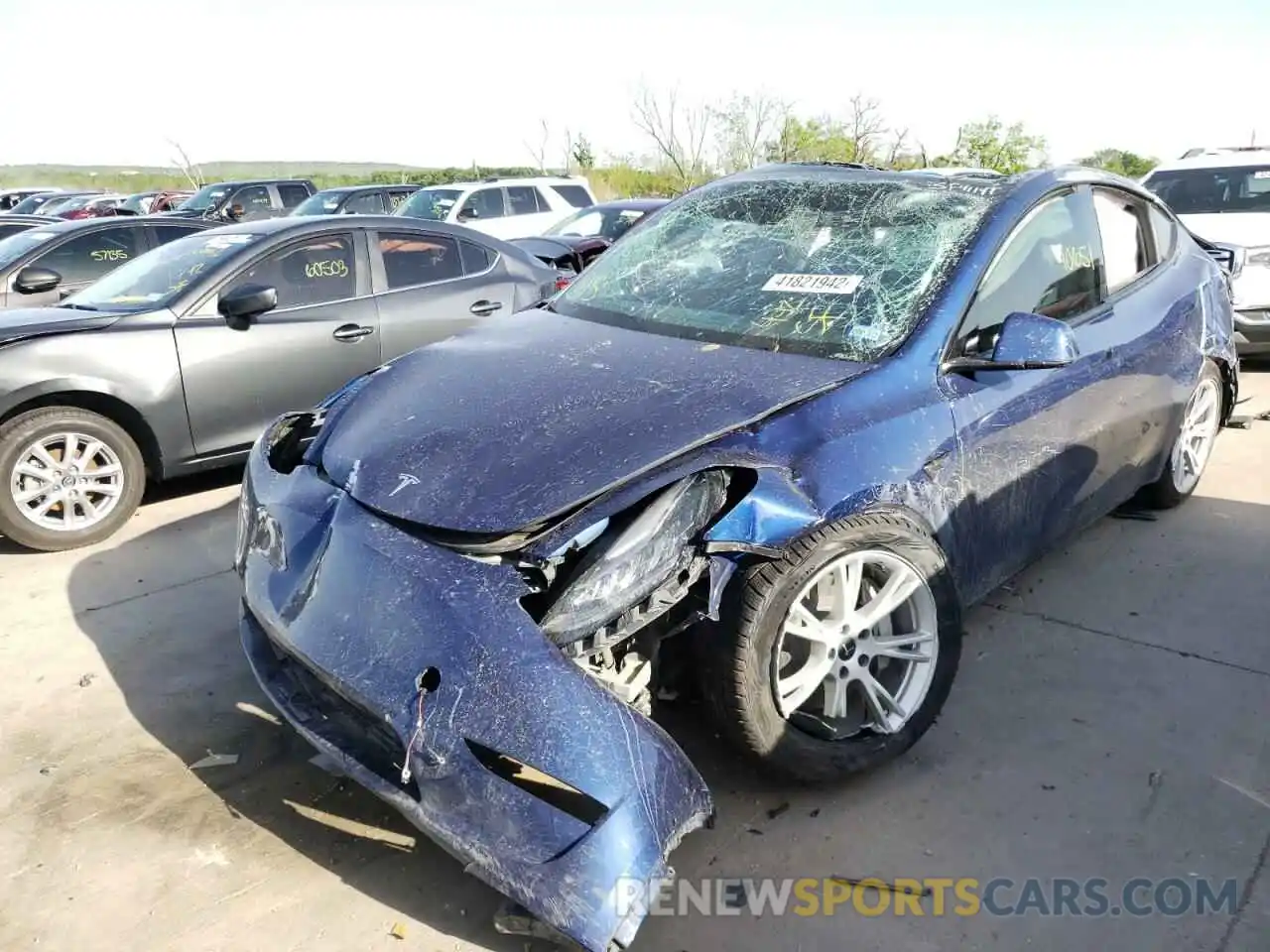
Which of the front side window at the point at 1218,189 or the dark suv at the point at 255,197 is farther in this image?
the dark suv at the point at 255,197

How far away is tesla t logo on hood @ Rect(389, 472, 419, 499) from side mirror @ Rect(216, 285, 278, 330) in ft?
10.3

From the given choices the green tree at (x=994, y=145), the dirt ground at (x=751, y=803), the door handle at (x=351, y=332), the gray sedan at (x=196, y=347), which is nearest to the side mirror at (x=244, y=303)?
the gray sedan at (x=196, y=347)

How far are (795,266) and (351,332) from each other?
325 centimetres

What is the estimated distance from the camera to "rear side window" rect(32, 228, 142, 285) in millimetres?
7617

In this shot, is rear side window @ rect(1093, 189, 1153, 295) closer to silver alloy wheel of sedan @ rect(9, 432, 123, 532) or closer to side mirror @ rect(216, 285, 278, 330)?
side mirror @ rect(216, 285, 278, 330)

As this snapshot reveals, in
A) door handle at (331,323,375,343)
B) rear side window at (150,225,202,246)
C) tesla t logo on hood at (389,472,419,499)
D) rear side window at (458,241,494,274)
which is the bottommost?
door handle at (331,323,375,343)

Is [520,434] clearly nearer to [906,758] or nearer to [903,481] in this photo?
[903,481]

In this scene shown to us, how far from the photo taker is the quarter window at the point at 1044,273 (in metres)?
3.20

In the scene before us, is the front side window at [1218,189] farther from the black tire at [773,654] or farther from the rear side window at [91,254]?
the rear side window at [91,254]

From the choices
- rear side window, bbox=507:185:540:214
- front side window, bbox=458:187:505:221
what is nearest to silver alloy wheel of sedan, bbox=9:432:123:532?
front side window, bbox=458:187:505:221

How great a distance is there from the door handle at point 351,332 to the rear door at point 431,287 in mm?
109

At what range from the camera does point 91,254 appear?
778 cm

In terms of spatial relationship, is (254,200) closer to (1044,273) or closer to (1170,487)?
(1170,487)

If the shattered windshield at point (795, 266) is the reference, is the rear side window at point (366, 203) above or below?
below
